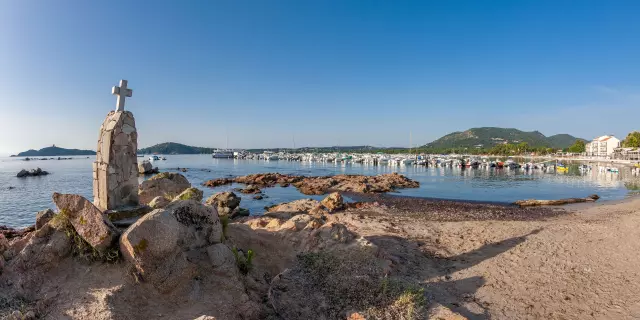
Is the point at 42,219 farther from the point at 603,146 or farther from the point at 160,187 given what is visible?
the point at 603,146

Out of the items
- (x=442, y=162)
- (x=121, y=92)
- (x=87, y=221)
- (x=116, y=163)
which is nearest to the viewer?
(x=87, y=221)

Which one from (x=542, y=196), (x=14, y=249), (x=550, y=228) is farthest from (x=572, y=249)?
(x=542, y=196)

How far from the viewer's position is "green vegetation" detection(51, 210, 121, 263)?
6173 millimetres

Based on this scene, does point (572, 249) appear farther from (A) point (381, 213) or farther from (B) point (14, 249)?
(B) point (14, 249)

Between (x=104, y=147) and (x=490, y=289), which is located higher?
(x=104, y=147)

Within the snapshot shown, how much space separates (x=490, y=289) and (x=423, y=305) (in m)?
2.97

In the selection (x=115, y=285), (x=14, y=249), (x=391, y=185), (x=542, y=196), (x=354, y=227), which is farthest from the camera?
(x=391, y=185)

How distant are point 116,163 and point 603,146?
515 feet

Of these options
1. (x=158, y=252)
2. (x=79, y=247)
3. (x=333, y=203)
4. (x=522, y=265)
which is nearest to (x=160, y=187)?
(x=333, y=203)

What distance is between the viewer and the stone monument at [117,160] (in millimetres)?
8008

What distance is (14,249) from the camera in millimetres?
6281

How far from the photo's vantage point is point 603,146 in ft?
394

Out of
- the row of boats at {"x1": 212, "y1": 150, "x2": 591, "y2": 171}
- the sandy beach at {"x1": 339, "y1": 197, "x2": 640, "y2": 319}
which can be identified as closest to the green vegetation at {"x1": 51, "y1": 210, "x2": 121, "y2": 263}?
the sandy beach at {"x1": 339, "y1": 197, "x2": 640, "y2": 319}

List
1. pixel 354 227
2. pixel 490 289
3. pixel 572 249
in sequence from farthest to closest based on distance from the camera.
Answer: pixel 354 227
pixel 572 249
pixel 490 289
